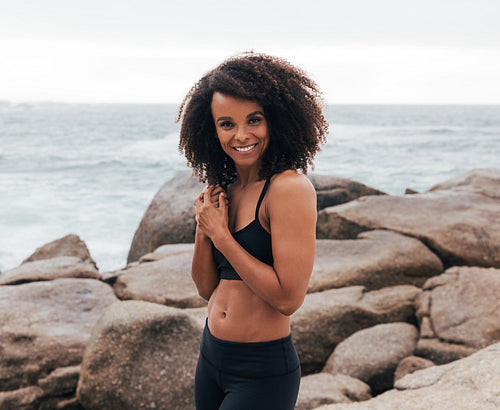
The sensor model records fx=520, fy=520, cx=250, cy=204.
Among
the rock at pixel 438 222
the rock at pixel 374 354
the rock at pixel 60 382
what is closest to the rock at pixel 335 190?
the rock at pixel 438 222

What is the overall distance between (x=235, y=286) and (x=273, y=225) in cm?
33

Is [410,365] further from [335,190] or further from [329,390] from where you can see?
[335,190]

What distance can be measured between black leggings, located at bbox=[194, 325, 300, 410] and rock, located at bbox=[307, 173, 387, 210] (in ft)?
23.8

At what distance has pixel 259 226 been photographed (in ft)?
5.84

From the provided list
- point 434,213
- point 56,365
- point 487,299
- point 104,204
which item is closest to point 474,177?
point 434,213

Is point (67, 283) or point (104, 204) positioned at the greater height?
point (67, 283)

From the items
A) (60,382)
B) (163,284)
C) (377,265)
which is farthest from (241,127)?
(377,265)

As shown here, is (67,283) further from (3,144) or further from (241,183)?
(3,144)

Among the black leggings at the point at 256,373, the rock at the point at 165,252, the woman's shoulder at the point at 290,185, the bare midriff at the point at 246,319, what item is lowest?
the rock at the point at 165,252

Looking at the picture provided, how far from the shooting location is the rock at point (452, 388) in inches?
113

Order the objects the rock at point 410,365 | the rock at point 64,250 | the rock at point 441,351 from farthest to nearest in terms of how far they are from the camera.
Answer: the rock at point 64,250 < the rock at point 441,351 < the rock at point 410,365

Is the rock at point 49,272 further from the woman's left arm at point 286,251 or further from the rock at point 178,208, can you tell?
the woman's left arm at point 286,251

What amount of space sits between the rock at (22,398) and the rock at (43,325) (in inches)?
2.4

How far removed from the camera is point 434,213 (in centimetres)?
698
